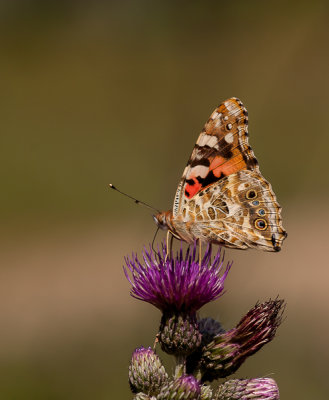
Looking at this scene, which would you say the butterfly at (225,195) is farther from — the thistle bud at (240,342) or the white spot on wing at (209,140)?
the thistle bud at (240,342)

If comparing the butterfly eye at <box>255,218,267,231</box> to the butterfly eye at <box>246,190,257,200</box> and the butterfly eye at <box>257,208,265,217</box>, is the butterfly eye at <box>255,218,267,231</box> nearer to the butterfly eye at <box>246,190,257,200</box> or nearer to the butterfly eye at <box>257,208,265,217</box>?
the butterfly eye at <box>257,208,265,217</box>

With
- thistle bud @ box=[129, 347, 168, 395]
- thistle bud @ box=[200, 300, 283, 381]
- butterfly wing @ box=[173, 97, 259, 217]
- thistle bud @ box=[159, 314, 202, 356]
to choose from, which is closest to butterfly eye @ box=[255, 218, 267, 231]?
butterfly wing @ box=[173, 97, 259, 217]

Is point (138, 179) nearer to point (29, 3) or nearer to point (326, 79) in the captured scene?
point (326, 79)

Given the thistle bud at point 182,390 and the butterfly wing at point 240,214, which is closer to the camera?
the thistle bud at point 182,390

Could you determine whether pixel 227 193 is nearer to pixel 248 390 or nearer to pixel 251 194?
pixel 251 194

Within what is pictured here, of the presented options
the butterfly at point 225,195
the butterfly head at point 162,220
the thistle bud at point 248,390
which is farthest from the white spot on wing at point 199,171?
the thistle bud at point 248,390

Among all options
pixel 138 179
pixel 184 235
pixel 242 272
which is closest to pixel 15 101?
pixel 138 179
